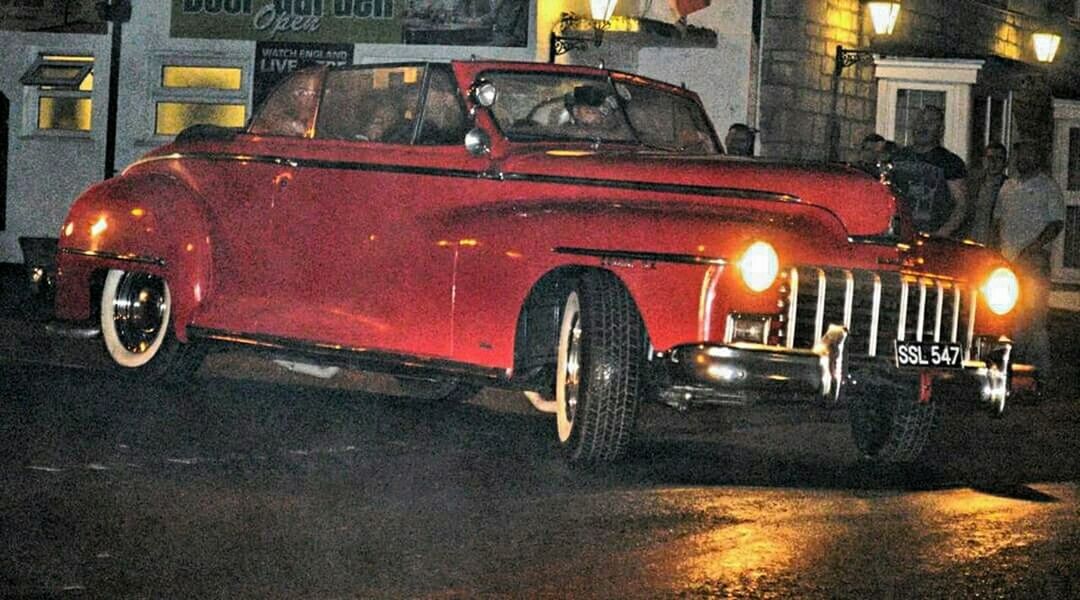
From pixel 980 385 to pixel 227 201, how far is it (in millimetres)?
3833

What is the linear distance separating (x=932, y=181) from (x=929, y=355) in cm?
404

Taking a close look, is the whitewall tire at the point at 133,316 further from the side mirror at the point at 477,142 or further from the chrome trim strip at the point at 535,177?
the side mirror at the point at 477,142

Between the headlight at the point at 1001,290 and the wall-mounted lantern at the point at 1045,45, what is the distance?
19221 millimetres

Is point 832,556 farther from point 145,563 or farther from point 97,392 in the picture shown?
point 97,392

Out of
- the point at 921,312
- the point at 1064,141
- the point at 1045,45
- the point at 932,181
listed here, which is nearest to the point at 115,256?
the point at 921,312

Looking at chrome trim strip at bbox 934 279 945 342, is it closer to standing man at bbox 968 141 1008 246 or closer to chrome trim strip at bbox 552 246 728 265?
chrome trim strip at bbox 552 246 728 265

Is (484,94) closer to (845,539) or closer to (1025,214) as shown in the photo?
(845,539)

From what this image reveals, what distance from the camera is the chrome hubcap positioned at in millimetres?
10711

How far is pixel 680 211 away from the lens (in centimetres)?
834

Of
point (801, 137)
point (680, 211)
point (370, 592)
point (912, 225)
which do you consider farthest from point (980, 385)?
point (801, 137)

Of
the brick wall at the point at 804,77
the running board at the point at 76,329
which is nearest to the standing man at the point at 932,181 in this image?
the running board at the point at 76,329

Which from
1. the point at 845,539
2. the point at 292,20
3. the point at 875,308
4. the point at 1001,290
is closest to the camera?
the point at 845,539

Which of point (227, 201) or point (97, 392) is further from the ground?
point (227, 201)

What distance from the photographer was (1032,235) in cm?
1339
